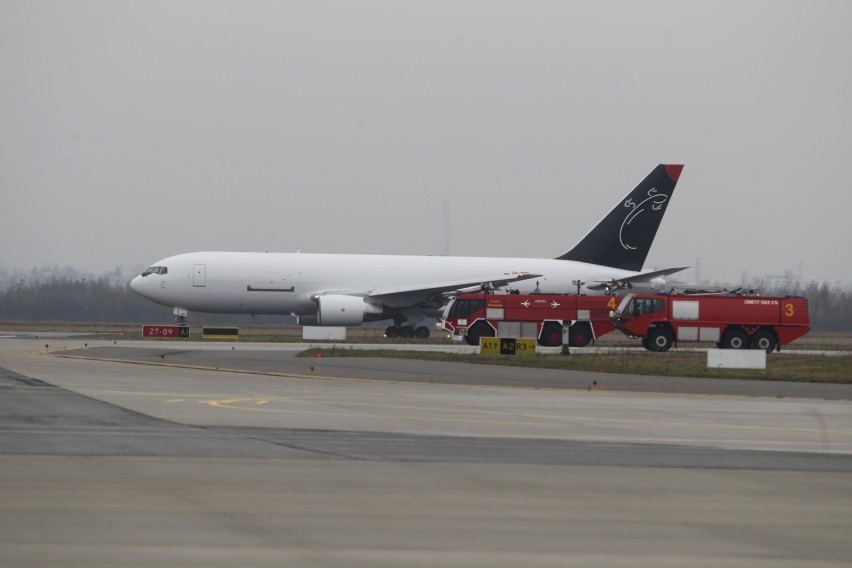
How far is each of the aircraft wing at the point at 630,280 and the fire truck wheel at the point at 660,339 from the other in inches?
352

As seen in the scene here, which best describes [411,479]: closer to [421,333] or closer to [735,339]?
[735,339]

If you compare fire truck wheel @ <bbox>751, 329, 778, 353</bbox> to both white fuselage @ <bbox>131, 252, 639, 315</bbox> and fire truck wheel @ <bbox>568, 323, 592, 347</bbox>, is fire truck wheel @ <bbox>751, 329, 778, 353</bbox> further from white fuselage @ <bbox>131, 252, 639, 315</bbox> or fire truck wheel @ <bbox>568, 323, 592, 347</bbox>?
white fuselage @ <bbox>131, 252, 639, 315</bbox>

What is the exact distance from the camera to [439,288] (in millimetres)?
53938

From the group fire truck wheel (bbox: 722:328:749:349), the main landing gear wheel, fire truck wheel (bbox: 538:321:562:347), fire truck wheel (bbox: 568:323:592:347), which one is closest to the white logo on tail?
the main landing gear wheel

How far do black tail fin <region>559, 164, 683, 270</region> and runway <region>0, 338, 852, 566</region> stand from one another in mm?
35844

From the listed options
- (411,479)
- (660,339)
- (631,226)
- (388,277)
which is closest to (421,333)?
(388,277)

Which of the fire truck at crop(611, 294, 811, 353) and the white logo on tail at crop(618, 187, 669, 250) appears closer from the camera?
the fire truck at crop(611, 294, 811, 353)

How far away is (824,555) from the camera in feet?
29.9

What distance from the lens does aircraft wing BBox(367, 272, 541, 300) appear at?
5391cm

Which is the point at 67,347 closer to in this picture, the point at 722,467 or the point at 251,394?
the point at 251,394

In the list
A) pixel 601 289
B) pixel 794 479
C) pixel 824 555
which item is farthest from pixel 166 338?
pixel 824 555

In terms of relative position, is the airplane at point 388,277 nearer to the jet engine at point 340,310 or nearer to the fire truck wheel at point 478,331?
the jet engine at point 340,310

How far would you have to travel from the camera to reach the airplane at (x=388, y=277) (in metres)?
54.3

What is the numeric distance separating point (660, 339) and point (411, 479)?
3444 cm
